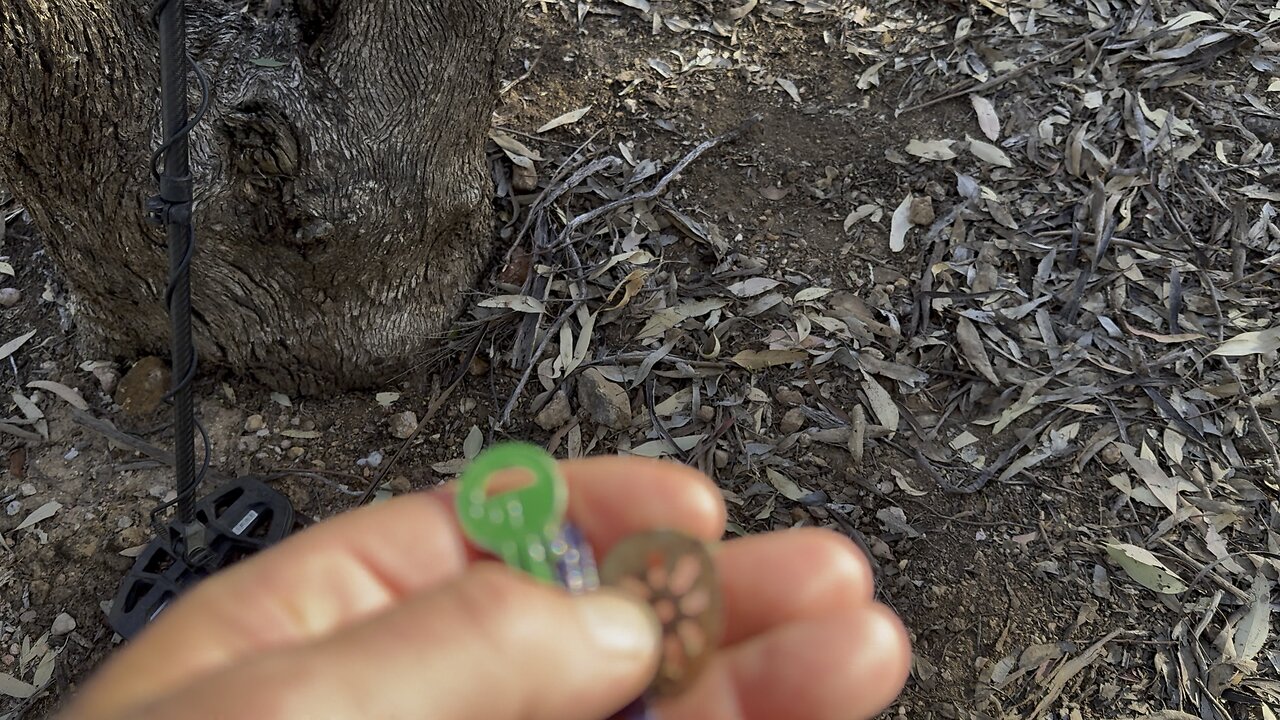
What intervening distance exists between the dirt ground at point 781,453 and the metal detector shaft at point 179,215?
14.5 inches

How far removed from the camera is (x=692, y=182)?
2176 mm

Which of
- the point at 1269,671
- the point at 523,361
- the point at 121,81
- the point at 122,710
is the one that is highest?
the point at 121,81

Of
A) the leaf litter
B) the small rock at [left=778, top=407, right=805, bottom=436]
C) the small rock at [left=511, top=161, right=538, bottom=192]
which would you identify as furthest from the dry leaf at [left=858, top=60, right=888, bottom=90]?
the small rock at [left=778, top=407, right=805, bottom=436]

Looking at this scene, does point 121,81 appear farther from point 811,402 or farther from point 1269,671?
point 1269,671

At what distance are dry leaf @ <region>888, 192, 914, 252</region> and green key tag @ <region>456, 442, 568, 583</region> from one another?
1.49 metres

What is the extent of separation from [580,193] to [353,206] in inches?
25.4

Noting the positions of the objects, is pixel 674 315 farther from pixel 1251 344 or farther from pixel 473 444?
pixel 1251 344

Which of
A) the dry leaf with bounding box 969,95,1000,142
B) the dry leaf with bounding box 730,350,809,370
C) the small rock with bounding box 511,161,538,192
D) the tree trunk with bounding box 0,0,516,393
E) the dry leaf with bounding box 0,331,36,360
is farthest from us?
the dry leaf with bounding box 969,95,1000,142

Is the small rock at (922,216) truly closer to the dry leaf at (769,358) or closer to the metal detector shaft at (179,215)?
the dry leaf at (769,358)

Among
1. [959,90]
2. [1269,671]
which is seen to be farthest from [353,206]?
[1269,671]

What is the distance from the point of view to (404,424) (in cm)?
194

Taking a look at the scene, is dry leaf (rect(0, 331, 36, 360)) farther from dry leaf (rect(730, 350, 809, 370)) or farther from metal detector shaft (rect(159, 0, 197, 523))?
dry leaf (rect(730, 350, 809, 370))

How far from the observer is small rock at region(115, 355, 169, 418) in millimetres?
1961

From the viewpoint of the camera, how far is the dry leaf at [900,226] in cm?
210
